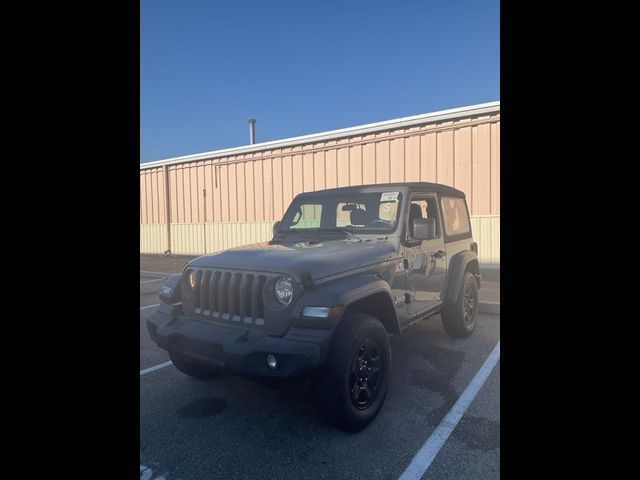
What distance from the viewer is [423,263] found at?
373 cm

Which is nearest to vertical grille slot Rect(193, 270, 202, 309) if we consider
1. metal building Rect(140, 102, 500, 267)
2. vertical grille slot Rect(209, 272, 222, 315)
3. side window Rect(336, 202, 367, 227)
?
vertical grille slot Rect(209, 272, 222, 315)

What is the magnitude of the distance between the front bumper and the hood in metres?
0.40

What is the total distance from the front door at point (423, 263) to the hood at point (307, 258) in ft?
1.15

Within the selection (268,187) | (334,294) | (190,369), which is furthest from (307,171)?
(334,294)

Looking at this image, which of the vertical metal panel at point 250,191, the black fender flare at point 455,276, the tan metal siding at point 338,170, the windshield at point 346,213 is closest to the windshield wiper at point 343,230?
the windshield at point 346,213

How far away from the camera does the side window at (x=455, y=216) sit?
14.4 feet

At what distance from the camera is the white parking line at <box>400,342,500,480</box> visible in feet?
7.19

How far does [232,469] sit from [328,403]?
2.14 ft
